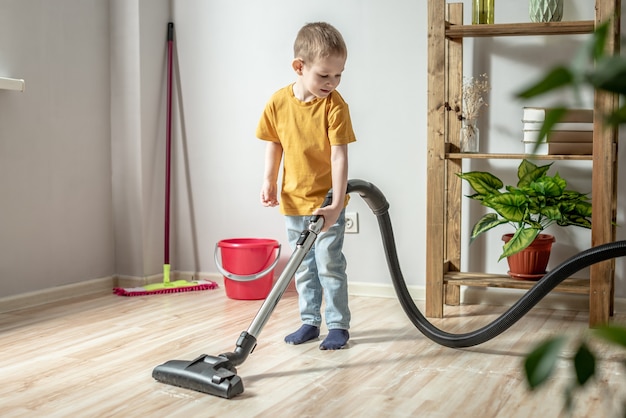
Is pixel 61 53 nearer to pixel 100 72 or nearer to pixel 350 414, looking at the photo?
pixel 100 72

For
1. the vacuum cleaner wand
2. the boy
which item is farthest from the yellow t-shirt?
the vacuum cleaner wand

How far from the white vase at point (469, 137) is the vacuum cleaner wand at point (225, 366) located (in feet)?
3.05

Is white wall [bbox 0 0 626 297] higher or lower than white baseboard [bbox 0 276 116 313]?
higher

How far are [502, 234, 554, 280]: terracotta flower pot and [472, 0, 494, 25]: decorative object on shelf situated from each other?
79 cm

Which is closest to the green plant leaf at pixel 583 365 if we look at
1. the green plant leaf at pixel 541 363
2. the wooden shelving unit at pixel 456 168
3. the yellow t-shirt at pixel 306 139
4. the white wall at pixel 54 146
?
the green plant leaf at pixel 541 363

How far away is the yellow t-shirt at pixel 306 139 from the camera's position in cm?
212

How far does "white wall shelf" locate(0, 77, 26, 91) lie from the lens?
8.21 ft

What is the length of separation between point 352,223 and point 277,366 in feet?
3.70

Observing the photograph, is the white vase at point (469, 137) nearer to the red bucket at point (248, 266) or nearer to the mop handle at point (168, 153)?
the red bucket at point (248, 266)

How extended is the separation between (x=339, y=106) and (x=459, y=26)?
2.22 ft

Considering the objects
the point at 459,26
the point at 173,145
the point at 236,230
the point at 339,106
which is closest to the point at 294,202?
the point at 339,106

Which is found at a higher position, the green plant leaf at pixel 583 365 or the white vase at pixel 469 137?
the white vase at pixel 469 137

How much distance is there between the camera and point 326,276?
2.20 metres

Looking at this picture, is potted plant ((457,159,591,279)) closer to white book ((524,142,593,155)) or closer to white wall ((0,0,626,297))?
white book ((524,142,593,155))
